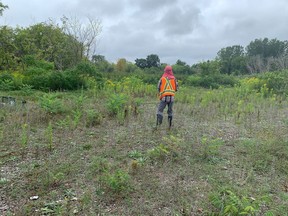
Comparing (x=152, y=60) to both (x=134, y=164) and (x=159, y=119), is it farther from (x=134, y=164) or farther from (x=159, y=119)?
(x=134, y=164)

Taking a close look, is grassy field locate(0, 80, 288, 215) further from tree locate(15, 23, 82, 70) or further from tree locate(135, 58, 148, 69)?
tree locate(135, 58, 148, 69)

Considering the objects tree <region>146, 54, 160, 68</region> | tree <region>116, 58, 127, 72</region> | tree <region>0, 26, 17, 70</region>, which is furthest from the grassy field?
tree <region>146, 54, 160, 68</region>

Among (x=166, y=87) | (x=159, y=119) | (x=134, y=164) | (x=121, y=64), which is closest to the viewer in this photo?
(x=134, y=164)

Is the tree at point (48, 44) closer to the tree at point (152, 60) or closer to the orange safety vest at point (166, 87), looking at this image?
the orange safety vest at point (166, 87)

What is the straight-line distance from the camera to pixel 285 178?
4.18m

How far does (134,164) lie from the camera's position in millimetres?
4125

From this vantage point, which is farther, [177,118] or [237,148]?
[177,118]

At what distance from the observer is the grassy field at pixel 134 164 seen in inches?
128

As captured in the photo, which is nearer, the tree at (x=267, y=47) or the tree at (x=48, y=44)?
the tree at (x=48, y=44)

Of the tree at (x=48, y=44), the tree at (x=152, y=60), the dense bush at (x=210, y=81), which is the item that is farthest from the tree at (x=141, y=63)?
the dense bush at (x=210, y=81)

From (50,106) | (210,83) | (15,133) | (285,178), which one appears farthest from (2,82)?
(210,83)

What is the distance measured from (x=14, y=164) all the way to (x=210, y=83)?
54.9ft

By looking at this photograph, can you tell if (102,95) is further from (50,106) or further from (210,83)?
(210,83)

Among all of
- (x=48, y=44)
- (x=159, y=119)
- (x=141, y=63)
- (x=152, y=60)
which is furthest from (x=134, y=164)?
(x=141, y=63)
